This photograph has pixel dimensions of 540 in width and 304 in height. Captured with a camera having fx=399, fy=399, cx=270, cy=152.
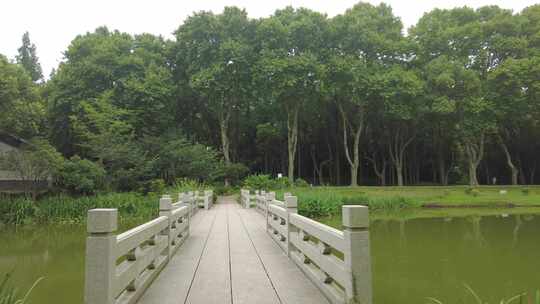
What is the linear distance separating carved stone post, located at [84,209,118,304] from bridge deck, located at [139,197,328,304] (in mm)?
978

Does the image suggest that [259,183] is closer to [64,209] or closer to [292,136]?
[292,136]

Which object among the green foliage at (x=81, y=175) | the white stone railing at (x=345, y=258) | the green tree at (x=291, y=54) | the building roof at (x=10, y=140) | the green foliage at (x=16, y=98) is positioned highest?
the green tree at (x=291, y=54)

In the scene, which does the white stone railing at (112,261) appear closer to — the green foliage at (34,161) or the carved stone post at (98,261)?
the carved stone post at (98,261)

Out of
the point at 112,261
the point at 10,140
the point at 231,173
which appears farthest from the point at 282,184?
the point at 112,261

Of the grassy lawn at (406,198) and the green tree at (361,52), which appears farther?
the green tree at (361,52)

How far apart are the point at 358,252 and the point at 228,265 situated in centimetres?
276

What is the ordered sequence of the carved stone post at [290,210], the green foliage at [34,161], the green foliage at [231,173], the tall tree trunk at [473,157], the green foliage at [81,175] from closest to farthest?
the carved stone post at [290,210] < the green foliage at [34,161] < the green foliage at [81,175] < the green foliage at [231,173] < the tall tree trunk at [473,157]

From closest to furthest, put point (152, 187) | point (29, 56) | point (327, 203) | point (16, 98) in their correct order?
point (327, 203) → point (16, 98) → point (152, 187) → point (29, 56)

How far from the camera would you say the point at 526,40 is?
26.4m

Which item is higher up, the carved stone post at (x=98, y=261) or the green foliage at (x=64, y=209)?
the carved stone post at (x=98, y=261)

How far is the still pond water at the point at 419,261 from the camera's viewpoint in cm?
542

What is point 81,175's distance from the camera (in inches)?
734

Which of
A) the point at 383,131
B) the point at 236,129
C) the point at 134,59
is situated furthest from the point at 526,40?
the point at 134,59

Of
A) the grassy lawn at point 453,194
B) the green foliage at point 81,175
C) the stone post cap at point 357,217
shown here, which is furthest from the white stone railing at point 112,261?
the grassy lawn at point 453,194
